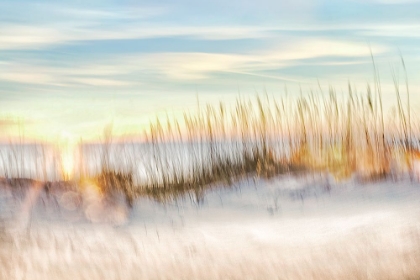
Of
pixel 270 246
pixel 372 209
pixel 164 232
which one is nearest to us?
pixel 270 246

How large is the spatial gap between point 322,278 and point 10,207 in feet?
5.42

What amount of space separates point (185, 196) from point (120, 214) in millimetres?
515

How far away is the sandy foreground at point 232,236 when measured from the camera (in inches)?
96.0

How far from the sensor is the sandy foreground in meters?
2.44

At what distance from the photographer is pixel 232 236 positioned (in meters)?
2.72

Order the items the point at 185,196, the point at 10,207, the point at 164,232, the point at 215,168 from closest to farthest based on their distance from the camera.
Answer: the point at 164,232 < the point at 10,207 < the point at 185,196 < the point at 215,168

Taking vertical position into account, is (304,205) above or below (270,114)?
below

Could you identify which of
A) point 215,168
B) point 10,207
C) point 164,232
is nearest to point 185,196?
point 215,168

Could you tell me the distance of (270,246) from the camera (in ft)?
8.52

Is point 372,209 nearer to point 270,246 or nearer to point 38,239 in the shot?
point 270,246

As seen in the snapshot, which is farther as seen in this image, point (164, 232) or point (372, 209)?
point (372, 209)

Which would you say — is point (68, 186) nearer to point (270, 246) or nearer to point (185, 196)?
point (185, 196)

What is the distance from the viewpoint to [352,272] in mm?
2416

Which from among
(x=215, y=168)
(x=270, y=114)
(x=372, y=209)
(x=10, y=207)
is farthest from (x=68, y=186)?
(x=372, y=209)
